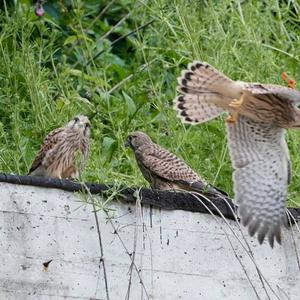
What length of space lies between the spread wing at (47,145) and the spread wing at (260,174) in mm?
1003

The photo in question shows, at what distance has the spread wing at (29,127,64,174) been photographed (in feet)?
26.1

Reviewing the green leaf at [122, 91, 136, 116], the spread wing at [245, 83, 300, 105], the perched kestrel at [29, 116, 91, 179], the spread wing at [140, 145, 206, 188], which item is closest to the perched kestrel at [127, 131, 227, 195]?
the spread wing at [140, 145, 206, 188]

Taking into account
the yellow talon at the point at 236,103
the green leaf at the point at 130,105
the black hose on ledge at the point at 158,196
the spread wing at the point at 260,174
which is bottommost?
the green leaf at the point at 130,105

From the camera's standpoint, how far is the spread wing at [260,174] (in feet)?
23.6

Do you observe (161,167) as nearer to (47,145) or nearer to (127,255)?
(47,145)

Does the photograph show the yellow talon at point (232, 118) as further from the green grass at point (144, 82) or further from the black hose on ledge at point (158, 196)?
Result: the black hose on ledge at point (158, 196)

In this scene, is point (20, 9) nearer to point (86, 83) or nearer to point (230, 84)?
point (86, 83)

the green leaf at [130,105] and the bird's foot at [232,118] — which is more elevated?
the bird's foot at [232,118]

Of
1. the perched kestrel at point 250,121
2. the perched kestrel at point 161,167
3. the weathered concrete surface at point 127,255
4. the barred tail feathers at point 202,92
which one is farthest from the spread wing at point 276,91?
the weathered concrete surface at point 127,255

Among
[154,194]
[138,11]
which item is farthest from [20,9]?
[154,194]

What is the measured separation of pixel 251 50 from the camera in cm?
853

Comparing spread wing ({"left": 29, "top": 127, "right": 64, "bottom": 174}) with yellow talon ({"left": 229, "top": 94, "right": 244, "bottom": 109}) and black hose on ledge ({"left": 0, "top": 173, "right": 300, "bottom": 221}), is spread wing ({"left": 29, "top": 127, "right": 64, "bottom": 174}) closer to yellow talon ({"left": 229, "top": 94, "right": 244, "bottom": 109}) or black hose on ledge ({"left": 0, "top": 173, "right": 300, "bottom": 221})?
yellow talon ({"left": 229, "top": 94, "right": 244, "bottom": 109})

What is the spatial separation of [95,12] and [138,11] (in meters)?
1.53

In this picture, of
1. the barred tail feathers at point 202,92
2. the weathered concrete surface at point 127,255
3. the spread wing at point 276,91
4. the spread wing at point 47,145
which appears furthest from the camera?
the spread wing at point 47,145
